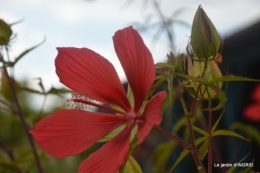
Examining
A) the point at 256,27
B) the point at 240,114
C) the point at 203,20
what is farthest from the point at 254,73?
the point at 203,20

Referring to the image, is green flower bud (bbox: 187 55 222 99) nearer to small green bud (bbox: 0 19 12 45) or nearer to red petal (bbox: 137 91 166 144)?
red petal (bbox: 137 91 166 144)

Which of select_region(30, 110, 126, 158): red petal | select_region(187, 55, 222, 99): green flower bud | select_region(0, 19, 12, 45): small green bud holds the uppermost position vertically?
select_region(0, 19, 12, 45): small green bud

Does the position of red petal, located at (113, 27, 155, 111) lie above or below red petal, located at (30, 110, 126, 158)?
above

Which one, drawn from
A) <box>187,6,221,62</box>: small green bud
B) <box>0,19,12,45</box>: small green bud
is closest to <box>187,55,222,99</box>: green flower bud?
<box>187,6,221,62</box>: small green bud

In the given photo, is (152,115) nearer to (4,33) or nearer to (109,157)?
(109,157)

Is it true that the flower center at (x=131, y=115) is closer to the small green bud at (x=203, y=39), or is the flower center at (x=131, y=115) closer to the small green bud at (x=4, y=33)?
the small green bud at (x=203, y=39)

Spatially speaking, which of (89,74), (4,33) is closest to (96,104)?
(89,74)

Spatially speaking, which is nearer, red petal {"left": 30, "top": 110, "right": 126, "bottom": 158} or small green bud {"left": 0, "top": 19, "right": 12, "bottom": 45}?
red petal {"left": 30, "top": 110, "right": 126, "bottom": 158}

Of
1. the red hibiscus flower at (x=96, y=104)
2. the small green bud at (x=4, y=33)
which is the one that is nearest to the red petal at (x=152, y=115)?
the red hibiscus flower at (x=96, y=104)
